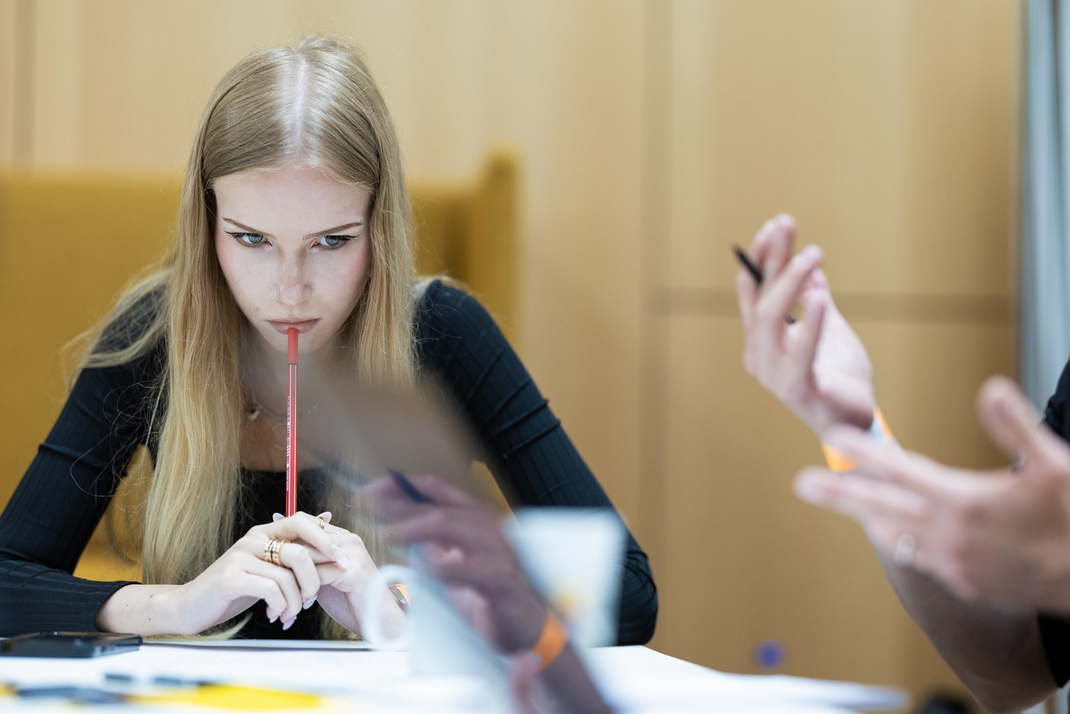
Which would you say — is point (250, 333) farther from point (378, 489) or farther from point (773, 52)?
point (773, 52)

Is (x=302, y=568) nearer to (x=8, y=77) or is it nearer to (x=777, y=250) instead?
(x=777, y=250)

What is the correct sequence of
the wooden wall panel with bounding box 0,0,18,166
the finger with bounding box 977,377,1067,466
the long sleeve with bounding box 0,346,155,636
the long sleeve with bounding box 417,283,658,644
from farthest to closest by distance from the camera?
the wooden wall panel with bounding box 0,0,18,166 < the long sleeve with bounding box 417,283,658,644 < the long sleeve with bounding box 0,346,155,636 < the finger with bounding box 977,377,1067,466

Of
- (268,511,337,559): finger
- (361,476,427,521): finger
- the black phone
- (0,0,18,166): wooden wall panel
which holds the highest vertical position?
(0,0,18,166): wooden wall panel

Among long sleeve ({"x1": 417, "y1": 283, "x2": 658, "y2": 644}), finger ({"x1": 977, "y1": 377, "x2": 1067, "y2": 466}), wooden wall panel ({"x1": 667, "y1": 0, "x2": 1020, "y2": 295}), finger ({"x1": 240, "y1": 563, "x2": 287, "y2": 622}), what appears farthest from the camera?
wooden wall panel ({"x1": 667, "y1": 0, "x2": 1020, "y2": 295})

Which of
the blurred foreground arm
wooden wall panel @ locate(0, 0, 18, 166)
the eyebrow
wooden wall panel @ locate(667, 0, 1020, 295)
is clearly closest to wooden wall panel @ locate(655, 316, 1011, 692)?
wooden wall panel @ locate(667, 0, 1020, 295)

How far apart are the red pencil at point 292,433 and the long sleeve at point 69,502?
0.61 ft

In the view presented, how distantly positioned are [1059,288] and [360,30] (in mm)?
1433

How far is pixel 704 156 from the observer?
6.48 feet

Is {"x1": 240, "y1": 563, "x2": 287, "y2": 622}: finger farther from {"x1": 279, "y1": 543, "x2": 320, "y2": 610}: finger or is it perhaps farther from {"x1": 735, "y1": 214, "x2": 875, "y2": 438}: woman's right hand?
{"x1": 735, "y1": 214, "x2": 875, "y2": 438}: woman's right hand

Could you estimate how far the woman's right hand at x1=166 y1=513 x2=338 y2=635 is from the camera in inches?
30.0

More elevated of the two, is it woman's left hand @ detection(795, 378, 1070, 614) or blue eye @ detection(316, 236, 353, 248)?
blue eye @ detection(316, 236, 353, 248)

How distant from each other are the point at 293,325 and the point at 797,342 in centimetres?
50

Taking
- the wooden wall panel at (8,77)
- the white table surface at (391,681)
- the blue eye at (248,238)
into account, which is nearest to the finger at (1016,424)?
the white table surface at (391,681)

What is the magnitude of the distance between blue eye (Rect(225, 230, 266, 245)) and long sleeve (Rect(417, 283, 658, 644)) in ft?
0.74
